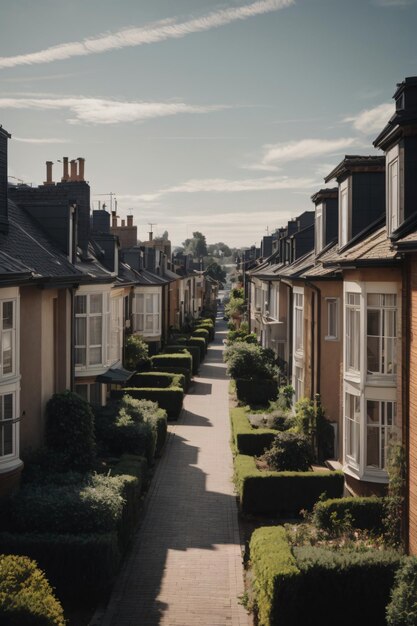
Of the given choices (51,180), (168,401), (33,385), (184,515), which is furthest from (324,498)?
(51,180)

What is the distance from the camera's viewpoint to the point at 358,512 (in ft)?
52.5

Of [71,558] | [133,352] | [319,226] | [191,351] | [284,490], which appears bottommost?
[284,490]

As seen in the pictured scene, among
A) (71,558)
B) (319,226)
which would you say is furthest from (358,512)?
(319,226)

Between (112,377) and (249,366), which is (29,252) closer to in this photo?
(112,377)

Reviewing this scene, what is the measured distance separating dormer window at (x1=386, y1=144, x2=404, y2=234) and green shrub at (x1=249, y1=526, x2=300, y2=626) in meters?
7.74

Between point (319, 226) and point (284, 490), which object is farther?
point (319, 226)

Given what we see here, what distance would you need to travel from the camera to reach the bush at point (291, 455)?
2120 cm

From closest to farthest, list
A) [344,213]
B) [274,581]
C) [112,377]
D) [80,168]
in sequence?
[274,581] < [344,213] < [112,377] < [80,168]

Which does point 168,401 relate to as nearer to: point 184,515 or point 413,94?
point 184,515

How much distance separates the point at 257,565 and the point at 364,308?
6908mm

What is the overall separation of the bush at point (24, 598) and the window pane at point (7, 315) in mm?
6402

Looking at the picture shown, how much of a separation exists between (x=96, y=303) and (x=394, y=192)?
13.7 meters

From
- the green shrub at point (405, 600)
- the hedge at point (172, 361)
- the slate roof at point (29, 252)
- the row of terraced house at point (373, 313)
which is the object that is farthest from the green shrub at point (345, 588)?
the hedge at point (172, 361)

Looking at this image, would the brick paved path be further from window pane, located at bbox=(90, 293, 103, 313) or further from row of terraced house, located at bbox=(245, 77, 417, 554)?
window pane, located at bbox=(90, 293, 103, 313)
